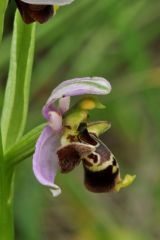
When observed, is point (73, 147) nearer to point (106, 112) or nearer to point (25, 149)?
point (25, 149)

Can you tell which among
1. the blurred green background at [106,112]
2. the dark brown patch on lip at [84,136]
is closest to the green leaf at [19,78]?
the dark brown patch on lip at [84,136]

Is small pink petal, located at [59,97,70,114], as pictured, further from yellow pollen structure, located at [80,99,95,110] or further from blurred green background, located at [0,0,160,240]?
blurred green background, located at [0,0,160,240]

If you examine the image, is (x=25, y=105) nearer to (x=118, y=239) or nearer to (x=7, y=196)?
(x=7, y=196)

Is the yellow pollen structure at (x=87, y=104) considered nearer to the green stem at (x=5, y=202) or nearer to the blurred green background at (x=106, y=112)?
the green stem at (x=5, y=202)

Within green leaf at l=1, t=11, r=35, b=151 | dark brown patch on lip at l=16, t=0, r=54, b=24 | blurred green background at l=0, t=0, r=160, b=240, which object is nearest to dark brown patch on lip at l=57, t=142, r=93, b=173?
green leaf at l=1, t=11, r=35, b=151

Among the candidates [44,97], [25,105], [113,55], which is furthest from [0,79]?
[25,105]

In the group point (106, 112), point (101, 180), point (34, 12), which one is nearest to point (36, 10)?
point (34, 12)

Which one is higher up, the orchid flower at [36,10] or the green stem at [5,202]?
the orchid flower at [36,10]
